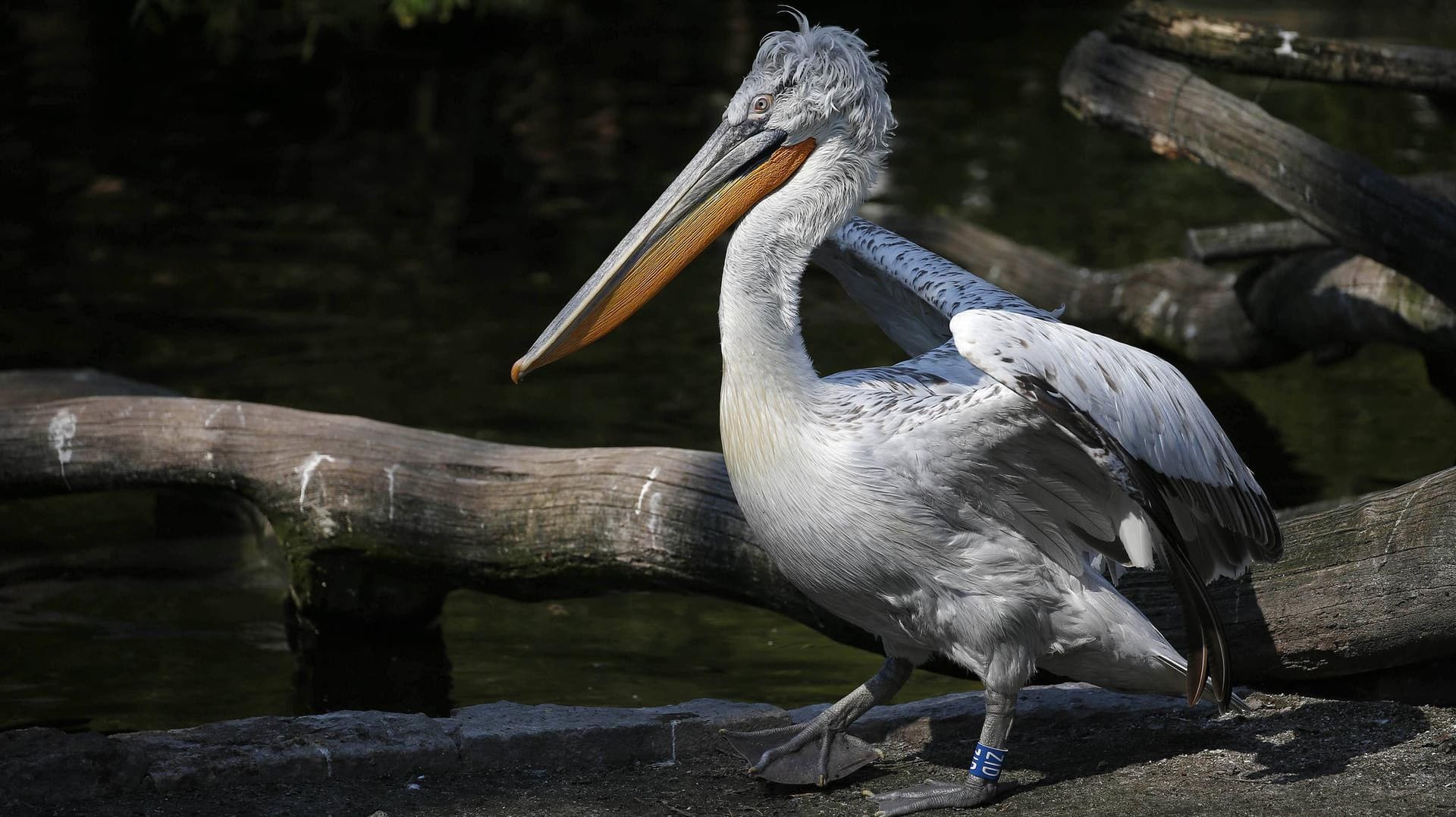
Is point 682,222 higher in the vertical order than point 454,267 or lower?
higher

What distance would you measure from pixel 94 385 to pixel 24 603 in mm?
899

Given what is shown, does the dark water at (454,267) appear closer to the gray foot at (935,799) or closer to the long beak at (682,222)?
the gray foot at (935,799)

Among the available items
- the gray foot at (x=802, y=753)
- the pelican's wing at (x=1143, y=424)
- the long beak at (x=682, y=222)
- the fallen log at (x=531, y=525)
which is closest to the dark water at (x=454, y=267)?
the fallen log at (x=531, y=525)

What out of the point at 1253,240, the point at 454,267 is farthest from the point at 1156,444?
the point at 454,267

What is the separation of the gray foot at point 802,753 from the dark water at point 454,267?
1.22 m

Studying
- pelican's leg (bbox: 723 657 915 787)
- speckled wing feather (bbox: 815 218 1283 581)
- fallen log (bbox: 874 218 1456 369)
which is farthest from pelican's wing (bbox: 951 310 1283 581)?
fallen log (bbox: 874 218 1456 369)

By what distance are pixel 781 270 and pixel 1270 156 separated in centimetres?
270

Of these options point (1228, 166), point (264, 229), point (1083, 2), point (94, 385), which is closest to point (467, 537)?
point (94, 385)

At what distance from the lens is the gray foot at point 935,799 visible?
3284mm

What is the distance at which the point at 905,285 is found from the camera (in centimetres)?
381

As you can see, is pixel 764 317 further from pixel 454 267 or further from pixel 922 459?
pixel 454 267

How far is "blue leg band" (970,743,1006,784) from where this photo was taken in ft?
10.8

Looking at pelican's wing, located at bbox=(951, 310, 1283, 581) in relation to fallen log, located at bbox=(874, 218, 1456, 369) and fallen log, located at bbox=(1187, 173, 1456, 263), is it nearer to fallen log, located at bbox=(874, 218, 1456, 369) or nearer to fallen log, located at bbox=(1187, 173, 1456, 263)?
fallen log, located at bbox=(874, 218, 1456, 369)

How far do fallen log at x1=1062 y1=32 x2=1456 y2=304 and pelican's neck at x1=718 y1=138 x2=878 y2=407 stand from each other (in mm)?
2301
